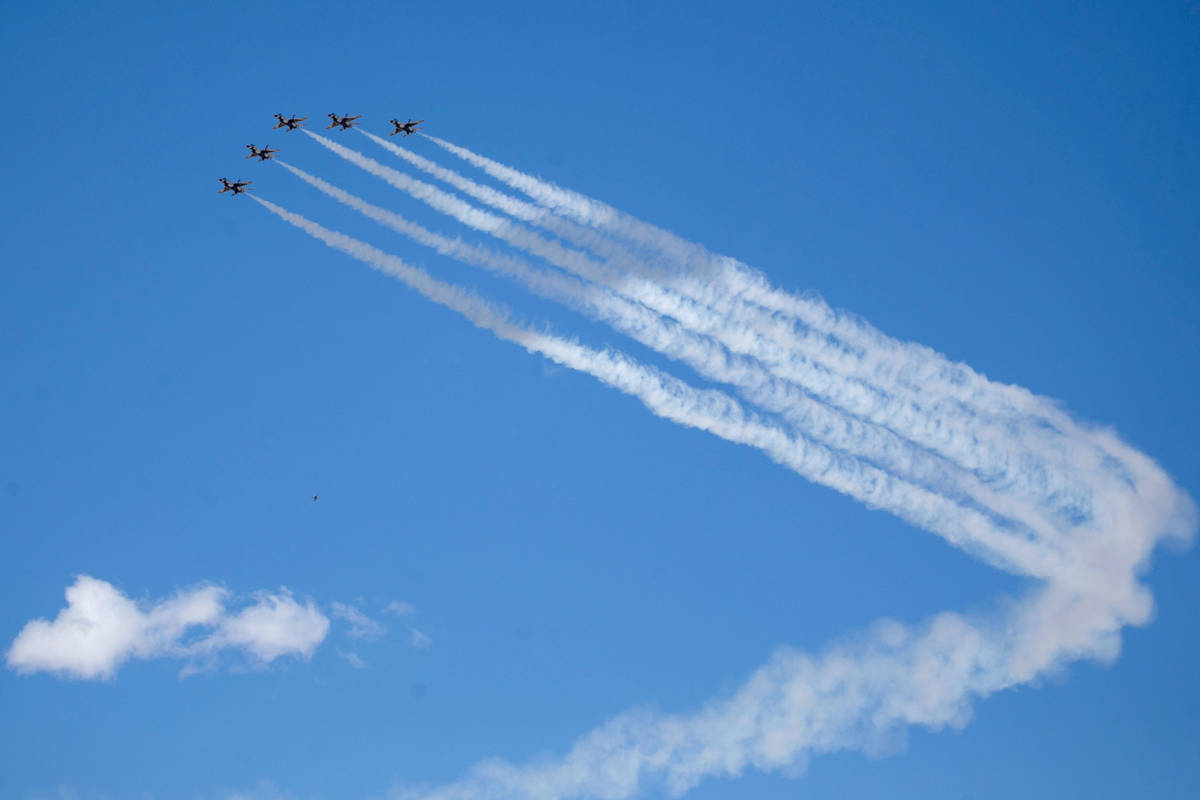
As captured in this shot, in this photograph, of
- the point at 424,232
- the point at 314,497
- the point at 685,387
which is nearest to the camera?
the point at 685,387

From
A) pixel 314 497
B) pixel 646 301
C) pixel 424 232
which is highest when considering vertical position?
pixel 424 232

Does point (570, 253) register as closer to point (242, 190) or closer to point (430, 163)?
point (430, 163)

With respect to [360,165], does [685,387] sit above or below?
below

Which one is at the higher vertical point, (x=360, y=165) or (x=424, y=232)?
(x=360, y=165)

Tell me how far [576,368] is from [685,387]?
5.86 m

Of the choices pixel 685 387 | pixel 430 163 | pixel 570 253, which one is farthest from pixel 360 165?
pixel 685 387

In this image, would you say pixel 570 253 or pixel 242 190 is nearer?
pixel 570 253

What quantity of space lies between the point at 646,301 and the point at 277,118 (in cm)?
2760

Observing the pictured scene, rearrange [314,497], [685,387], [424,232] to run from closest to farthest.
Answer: [685,387]
[424,232]
[314,497]

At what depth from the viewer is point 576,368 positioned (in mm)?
60406

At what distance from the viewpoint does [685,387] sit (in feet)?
196

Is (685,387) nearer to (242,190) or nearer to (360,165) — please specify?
(360,165)

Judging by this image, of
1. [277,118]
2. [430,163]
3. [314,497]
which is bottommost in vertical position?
[314,497]

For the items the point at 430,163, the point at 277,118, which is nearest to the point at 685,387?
the point at 430,163
